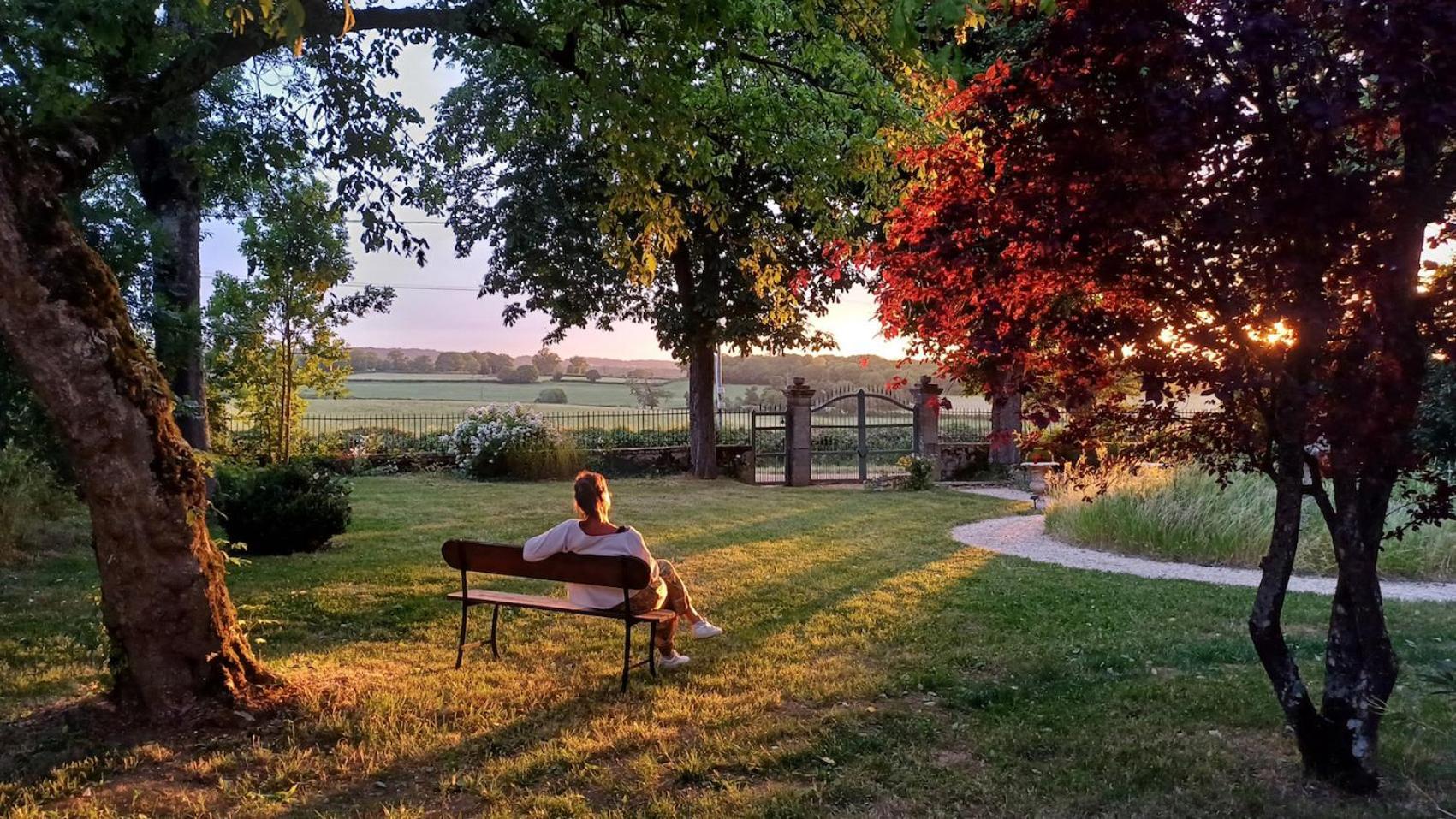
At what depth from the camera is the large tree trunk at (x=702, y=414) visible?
2131cm

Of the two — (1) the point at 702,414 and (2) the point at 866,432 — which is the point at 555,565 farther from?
(2) the point at 866,432

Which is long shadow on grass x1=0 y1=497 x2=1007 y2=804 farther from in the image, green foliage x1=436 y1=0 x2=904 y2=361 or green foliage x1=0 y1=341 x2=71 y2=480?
green foliage x1=0 y1=341 x2=71 y2=480

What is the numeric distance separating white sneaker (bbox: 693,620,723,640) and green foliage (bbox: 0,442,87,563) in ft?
24.0

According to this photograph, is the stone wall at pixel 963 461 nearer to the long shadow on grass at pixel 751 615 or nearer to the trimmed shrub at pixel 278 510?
the long shadow on grass at pixel 751 615

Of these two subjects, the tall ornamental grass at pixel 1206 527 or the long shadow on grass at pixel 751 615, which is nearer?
the long shadow on grass at pixel 751 615

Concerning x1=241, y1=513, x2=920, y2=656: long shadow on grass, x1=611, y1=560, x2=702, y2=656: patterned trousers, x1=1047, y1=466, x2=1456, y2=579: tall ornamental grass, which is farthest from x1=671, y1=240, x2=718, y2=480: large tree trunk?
x1=611, y1=560, x2=702, y2=656: patterned trousers

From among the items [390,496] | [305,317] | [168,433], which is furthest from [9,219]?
[390,496]

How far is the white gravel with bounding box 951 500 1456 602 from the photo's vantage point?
27.2 ft

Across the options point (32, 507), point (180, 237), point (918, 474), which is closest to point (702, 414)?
point (918, 474)

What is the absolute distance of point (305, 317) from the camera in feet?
45.4

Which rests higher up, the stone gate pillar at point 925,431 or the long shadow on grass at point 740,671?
the stone gate pillar at point 925,431

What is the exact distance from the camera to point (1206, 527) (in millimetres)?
10117

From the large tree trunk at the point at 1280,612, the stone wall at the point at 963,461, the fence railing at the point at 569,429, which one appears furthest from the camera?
the stone wall at the point at 963,461

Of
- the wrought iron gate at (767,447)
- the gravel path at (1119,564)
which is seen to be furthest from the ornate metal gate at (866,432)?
the gravel path at (1119,564)
